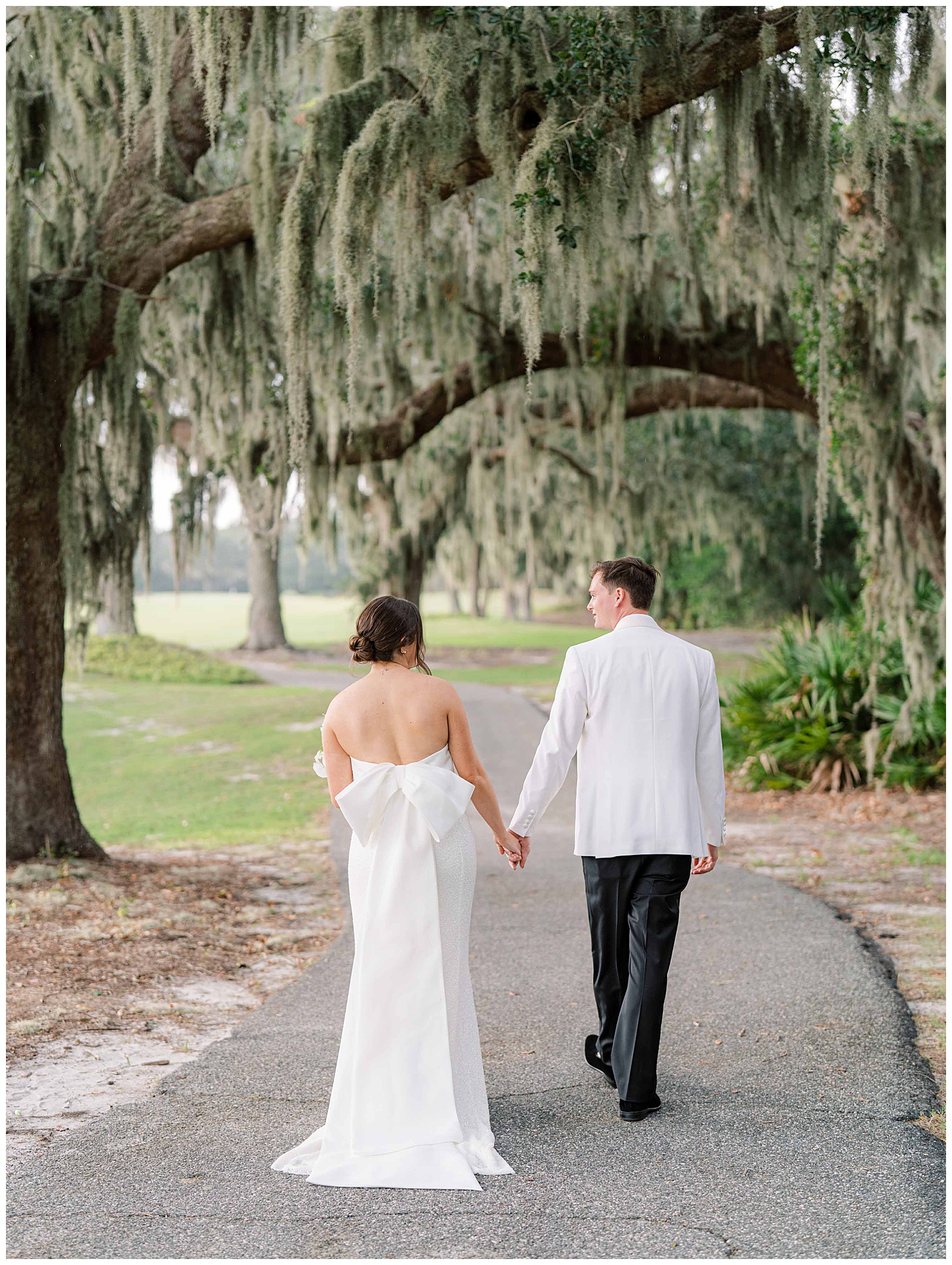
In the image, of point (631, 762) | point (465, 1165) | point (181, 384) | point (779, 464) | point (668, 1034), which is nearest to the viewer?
point (465, 1165)

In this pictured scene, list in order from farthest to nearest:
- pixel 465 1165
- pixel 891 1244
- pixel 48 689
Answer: pixel 48 689
pixel 465 1165
pixel 891 1244

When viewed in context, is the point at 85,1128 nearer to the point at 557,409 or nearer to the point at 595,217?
the point at 595,217

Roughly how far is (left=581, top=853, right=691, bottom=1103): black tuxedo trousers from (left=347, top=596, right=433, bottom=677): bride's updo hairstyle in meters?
0.95

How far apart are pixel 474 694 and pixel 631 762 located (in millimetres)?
15086

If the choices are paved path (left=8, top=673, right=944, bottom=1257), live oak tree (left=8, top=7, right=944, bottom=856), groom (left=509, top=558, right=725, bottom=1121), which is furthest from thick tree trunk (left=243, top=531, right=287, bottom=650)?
groom (left=509, top=558, right=725, bottom=1121)

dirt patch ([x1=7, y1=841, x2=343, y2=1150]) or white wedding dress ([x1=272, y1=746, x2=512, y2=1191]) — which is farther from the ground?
white wedding dress ([x1=272, y1=746, x2=512, y2=1191])

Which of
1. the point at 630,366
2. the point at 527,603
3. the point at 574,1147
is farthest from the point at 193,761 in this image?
the point at 527,603

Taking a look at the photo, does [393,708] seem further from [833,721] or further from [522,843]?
[833,721]

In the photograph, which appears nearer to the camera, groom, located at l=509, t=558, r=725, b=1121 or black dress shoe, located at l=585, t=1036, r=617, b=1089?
groom, located at l=509, t=558, r=725, b=1121

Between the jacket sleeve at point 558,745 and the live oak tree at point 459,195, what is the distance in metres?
2.78

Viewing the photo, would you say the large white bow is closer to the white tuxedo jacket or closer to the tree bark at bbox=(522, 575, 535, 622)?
the white tuxedo jacket

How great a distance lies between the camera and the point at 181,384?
33.4ft

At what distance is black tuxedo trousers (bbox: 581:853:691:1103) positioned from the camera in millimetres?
3471

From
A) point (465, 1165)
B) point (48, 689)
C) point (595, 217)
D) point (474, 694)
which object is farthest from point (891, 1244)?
point (474, 694)
